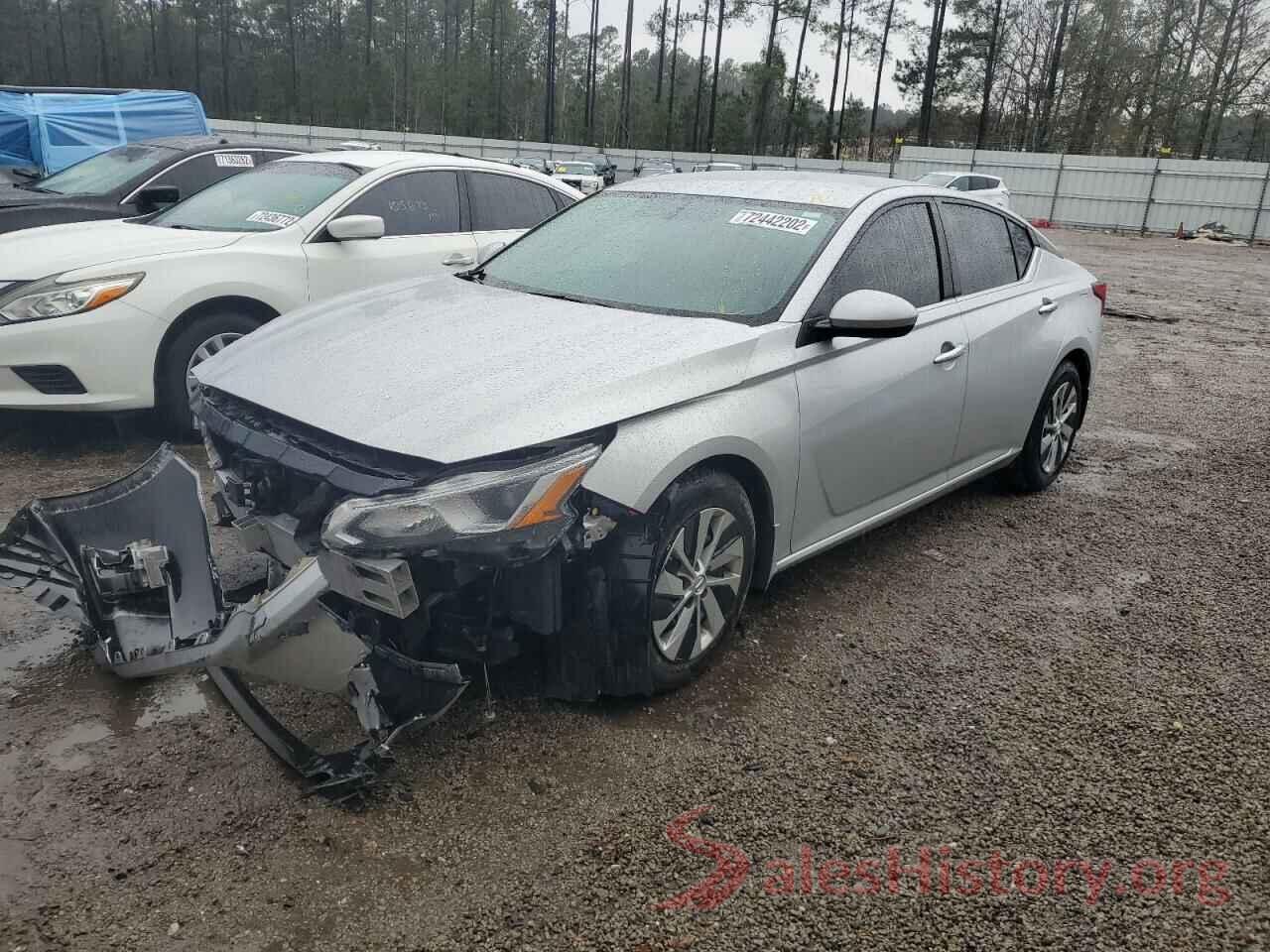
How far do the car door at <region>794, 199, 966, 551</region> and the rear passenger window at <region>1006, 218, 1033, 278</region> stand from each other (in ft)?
2.88

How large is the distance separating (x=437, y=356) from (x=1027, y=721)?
2.24m

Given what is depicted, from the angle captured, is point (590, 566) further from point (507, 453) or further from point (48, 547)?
point (48, 547)

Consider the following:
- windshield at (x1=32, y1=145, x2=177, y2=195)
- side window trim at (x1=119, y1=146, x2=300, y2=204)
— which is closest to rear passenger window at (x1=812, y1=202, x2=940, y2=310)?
side window trim at (x1=119, y1=146, x2=300, y2=204)

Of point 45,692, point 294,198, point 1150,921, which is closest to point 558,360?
point 45,692

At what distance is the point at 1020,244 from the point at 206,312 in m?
4.34

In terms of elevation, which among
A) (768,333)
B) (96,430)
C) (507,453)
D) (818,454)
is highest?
(768,333)

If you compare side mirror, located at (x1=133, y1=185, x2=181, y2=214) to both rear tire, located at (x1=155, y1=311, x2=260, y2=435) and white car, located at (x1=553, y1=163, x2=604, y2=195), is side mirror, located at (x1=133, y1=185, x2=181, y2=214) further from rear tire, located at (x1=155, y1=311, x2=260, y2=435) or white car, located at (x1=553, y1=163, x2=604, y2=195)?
white car, located at (x1=553, y1=163, x2=604, y2=195)

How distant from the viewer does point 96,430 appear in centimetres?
564

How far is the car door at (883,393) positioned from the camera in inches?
135

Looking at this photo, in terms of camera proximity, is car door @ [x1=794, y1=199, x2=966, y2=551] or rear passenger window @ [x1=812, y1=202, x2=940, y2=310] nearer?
car door @ [x1=794, y1=199, x2=966, y2=551]

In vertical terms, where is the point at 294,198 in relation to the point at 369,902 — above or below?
above

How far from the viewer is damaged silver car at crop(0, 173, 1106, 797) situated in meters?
2.48

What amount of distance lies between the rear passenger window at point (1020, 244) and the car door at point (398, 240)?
9.70 ft

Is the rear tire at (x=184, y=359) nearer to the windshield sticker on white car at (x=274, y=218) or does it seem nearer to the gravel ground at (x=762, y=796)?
the windshield sticker on white car at (x=274, y=218)
